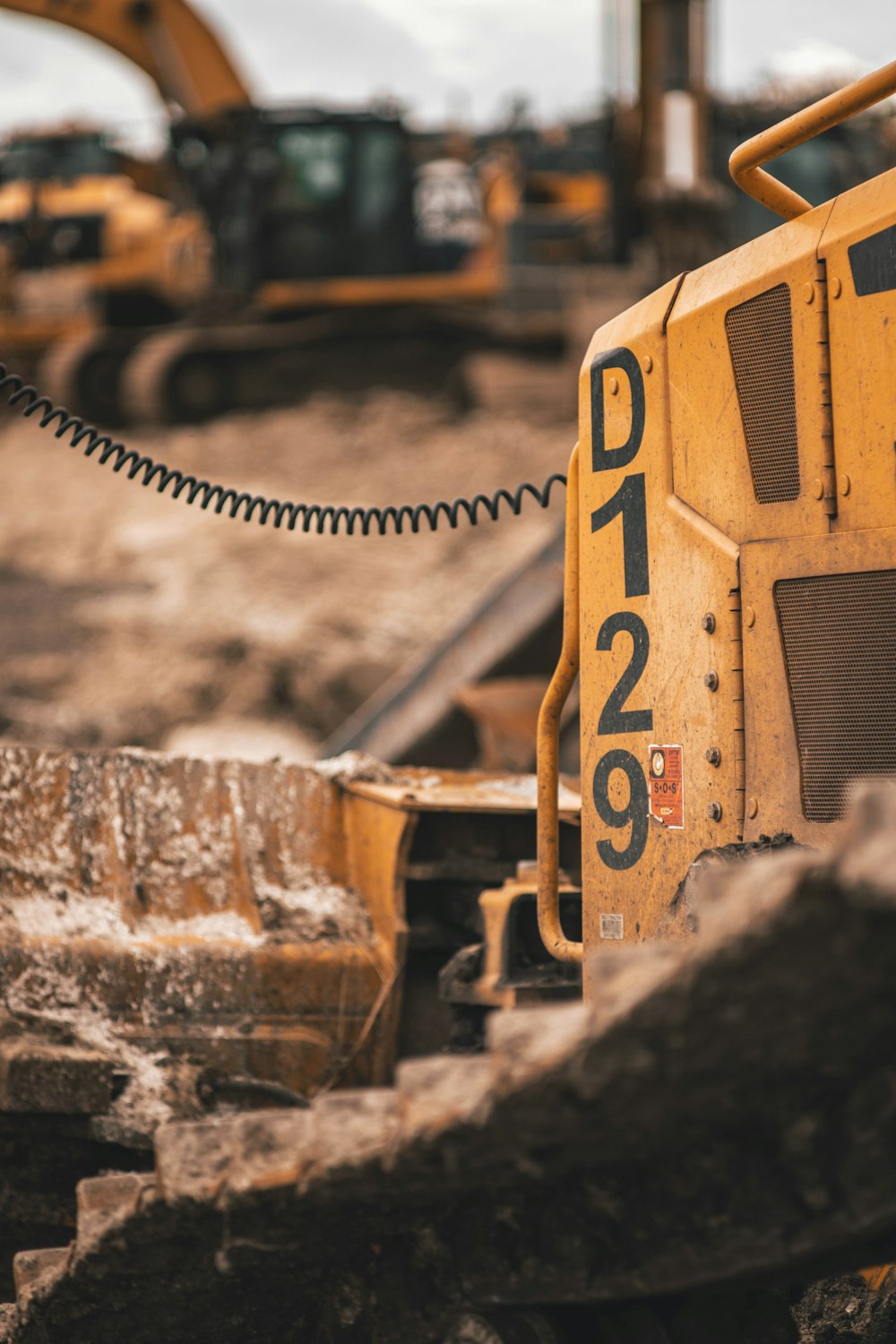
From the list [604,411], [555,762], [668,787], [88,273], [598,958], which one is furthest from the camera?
[88,273]

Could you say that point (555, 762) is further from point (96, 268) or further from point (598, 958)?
point (96, 268)

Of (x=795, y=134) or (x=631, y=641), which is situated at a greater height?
(x=795, y=134)

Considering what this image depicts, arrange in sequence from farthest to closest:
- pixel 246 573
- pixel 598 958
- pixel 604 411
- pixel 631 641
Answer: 1. pixel 246 573
2. pixel 604 411
3. pixel 631 641
4. pixel 598 958

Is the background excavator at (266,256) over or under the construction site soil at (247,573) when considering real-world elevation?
over

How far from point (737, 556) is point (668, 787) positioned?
1.41 ft

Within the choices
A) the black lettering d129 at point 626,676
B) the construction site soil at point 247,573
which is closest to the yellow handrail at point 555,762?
the black lettering d129 at point 626,676

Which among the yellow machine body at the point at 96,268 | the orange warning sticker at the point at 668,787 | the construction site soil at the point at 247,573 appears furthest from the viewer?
the yellow machine body at the point at 96,268

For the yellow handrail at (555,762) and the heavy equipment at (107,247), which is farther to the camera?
the heavy equipment at (107,247)

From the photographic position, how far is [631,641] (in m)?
2.95

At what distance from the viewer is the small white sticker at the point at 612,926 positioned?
9.66 ft

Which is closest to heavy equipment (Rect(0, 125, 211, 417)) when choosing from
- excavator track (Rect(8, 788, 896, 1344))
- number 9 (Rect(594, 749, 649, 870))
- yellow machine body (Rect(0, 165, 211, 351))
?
yellow machine body (Rect(0, 165, 211, 351))

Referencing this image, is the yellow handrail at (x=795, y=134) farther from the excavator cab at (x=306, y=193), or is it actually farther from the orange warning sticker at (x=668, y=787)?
the excavator cab at (x=306, y=193)

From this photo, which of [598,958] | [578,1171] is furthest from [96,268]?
[598,958]

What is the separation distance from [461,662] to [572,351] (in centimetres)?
897
